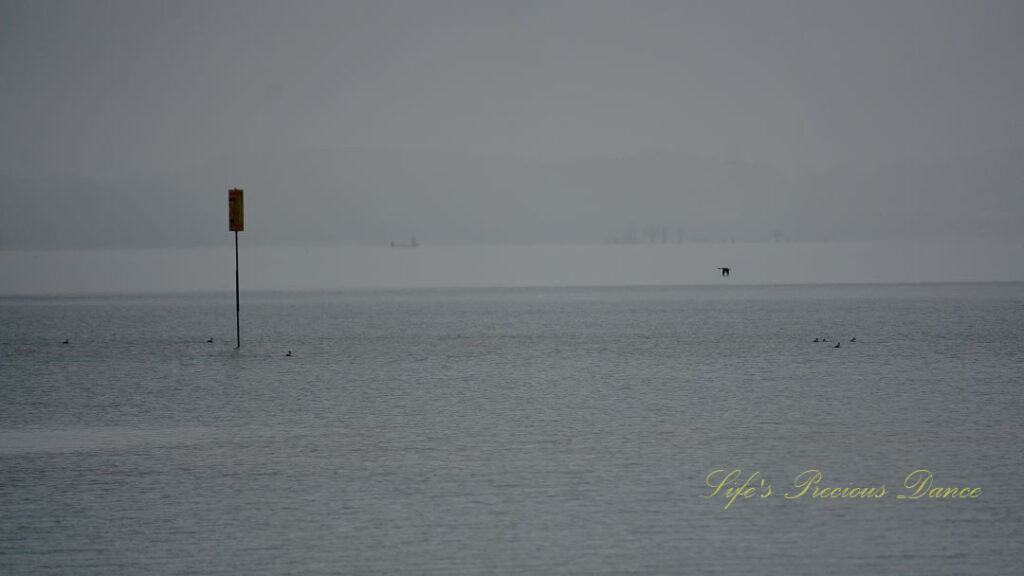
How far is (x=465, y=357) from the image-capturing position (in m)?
31.6

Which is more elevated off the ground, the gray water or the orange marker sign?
the orange marker sign

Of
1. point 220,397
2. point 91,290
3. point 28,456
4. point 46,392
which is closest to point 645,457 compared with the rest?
point 28,456

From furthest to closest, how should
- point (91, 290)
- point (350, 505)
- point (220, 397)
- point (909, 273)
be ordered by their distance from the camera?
1. point (909, 273)
2. point (91, 290)
3. point (220, 397)
4. point (350, 505)

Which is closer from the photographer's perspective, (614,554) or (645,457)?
(614,554)

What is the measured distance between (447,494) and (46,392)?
46.4 feet

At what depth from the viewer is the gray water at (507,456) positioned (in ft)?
34.4

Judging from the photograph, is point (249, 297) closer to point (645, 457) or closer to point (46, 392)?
point (46, 392)

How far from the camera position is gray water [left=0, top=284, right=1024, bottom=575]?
10.5 meters

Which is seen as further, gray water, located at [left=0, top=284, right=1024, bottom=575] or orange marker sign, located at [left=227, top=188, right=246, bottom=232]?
orange marker sign, located at [left=227, top=188, right=246, bottom=232]

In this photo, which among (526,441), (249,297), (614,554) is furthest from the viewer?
(249,297)

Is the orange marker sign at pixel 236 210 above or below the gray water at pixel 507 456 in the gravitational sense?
above

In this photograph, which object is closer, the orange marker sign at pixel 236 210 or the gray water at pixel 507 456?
the gray water at pixel 507 456

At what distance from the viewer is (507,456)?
15.2 metres

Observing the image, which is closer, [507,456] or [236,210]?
[507,456]
